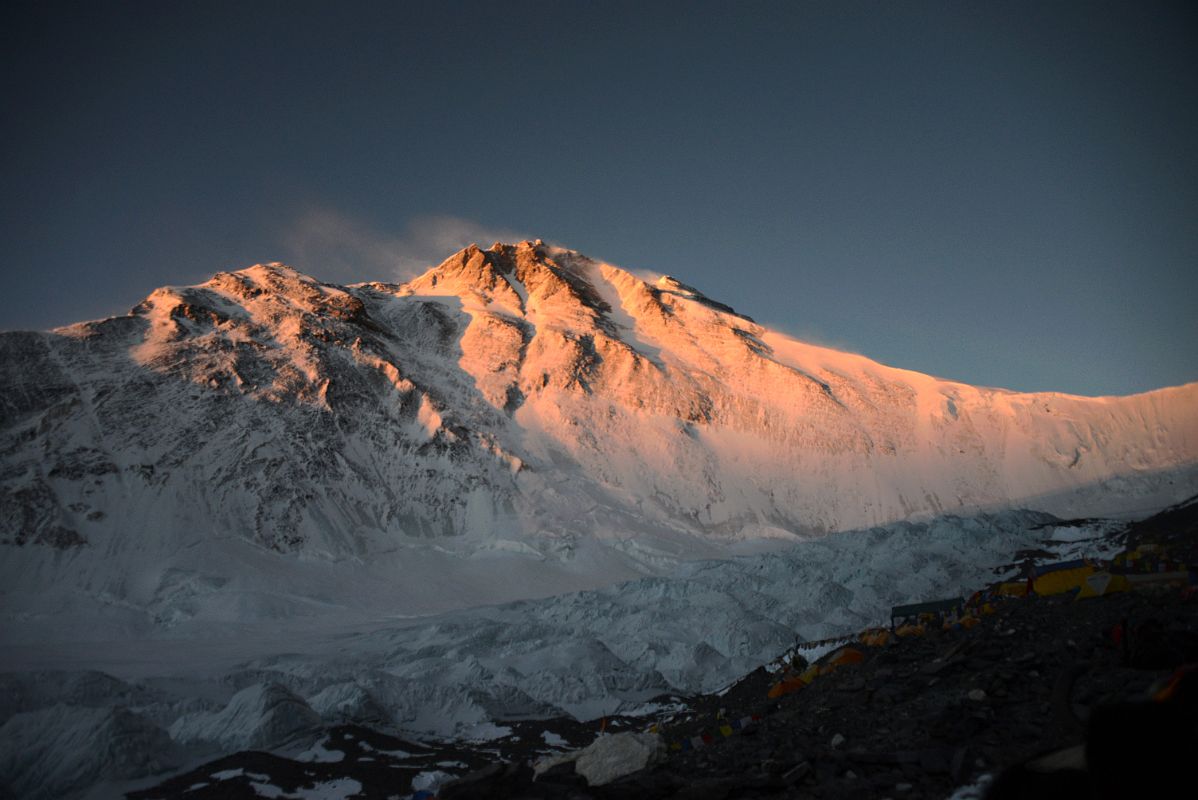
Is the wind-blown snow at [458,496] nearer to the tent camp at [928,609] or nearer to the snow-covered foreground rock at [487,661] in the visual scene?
the snow-covered foreground rock at [487,661]

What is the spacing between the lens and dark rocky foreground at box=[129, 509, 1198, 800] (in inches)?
230

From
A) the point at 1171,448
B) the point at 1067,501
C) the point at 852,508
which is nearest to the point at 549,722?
the point at 852,508

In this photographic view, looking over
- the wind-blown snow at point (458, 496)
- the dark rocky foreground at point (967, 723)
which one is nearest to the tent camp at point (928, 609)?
the dark rocky foreground at point (967, 723)

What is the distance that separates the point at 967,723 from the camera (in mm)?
11688

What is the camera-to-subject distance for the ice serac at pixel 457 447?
68.4 m

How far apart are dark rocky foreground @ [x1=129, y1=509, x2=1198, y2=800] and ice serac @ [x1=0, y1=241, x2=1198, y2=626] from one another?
5357 cm

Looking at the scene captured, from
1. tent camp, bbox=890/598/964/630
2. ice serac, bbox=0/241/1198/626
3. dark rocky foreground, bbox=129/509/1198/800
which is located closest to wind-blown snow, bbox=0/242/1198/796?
ice serac, bbox=0/241/1198/626

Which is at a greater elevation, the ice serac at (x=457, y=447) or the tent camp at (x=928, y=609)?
the ice serac at (x=457, y=447)

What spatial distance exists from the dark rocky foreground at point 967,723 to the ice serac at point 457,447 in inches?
2109

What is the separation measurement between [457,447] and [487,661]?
54761 millimetres

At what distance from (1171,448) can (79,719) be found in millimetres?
128345

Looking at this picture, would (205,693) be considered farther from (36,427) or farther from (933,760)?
(36,427)

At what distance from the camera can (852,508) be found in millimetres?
99062

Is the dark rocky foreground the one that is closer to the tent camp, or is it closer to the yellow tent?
the yellow tent
